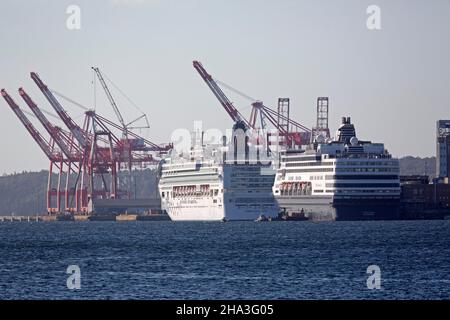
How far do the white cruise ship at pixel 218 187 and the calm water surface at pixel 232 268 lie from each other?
65.8 meters

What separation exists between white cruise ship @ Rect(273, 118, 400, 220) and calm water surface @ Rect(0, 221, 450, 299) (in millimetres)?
49321

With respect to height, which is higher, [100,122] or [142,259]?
[100,122]

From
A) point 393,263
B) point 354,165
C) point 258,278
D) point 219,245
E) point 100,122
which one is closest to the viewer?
point 258,278

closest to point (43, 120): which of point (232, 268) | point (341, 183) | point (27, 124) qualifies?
point (27, 124)

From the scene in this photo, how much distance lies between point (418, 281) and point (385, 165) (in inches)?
4159

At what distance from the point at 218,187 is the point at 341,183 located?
2271 cm

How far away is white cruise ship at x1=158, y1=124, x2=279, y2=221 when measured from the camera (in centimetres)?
16775

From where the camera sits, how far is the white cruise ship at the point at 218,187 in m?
168

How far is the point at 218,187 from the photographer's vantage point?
170 metres

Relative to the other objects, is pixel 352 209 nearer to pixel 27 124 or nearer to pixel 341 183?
pixel 341 183

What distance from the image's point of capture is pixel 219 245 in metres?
89.9
